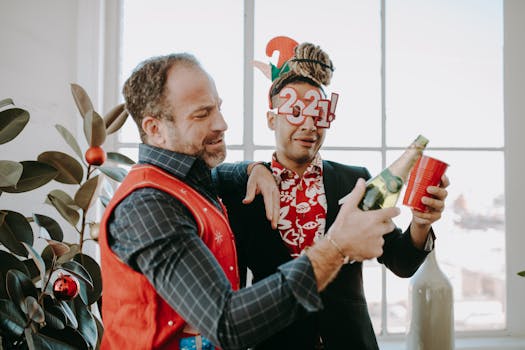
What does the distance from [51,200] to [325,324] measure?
2.68 ft

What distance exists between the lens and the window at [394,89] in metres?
1.97

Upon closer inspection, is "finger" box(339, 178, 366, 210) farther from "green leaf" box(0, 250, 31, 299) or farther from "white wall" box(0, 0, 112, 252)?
"white wall" box(0, 0, 112, 252)

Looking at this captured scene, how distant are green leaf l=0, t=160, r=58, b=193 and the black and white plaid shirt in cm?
60

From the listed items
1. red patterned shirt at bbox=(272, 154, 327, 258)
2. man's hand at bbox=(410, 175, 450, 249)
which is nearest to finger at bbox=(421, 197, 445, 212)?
man's hand at bbox=(410, 175, 450, 249)

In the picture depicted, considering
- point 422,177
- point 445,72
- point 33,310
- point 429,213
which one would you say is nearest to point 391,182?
point 422,177

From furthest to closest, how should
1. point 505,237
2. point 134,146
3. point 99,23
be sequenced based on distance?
point 505,237 < point 134,146 < point 99,23

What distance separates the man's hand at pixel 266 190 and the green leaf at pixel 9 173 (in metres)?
0.55

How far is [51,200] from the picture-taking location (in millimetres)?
1395

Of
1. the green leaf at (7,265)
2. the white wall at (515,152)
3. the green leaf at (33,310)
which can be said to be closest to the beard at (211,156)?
the green leaf at (33,310)

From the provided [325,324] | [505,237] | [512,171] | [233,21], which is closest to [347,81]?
[233,21]

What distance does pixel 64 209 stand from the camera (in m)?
1.40

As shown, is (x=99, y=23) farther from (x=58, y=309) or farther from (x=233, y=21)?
(x=58, y=309)

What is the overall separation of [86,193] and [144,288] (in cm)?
56

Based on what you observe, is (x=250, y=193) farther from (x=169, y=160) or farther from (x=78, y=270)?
(x=78, y=270)
